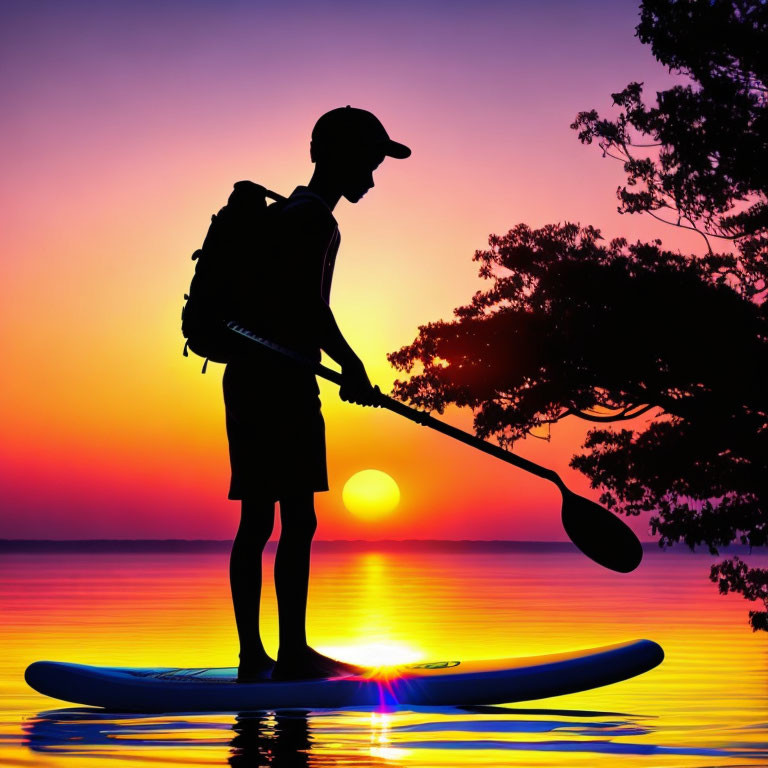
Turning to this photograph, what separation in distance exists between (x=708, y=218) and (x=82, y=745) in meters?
14.6

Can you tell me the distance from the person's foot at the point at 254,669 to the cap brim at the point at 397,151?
2.96 m

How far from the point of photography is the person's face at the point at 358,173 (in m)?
7.18

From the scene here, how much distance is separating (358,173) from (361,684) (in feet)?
9.42

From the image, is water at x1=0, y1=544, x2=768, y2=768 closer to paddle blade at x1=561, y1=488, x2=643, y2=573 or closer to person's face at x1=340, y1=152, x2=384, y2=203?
paddle blade at x1=561, y1=488, x2=643, y2=573

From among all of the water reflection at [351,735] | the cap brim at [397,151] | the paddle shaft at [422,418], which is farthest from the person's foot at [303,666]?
the cap brim at [397,151]

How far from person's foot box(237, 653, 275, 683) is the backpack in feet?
5.64

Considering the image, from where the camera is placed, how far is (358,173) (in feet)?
23.6

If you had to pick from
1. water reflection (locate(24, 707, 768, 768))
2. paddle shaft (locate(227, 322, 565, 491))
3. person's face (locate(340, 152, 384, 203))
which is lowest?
water reflection (locate(24, 707, 768, 768))

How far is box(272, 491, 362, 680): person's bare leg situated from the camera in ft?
23.4

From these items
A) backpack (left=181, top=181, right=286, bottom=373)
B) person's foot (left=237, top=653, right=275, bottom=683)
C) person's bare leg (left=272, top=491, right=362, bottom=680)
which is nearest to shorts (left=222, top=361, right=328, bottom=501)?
person's bare leg (left=272, top=491, right=362, bottom=680)

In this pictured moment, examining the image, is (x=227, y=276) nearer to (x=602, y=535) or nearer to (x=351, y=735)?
(x=351, y=735)

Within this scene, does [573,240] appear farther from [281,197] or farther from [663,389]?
[281,197]

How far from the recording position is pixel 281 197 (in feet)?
23.8

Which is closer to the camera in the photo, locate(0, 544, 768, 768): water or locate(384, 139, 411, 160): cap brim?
locate(0, 544, 768, 768): water
